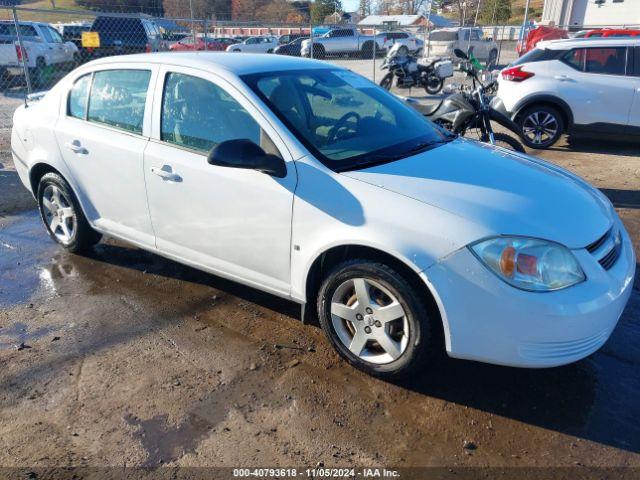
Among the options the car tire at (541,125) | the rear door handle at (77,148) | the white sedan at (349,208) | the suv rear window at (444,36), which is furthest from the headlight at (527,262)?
the suv rear window at (444,36)

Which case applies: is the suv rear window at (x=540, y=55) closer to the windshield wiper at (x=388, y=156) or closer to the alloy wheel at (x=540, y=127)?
the alloy wheel at (x=540, y=127)

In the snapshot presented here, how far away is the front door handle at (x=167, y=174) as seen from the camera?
3.47 meters

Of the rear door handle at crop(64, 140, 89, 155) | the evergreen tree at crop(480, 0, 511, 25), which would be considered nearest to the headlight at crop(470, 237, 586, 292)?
the rear door handle at crop(64, 140, 89, 155)

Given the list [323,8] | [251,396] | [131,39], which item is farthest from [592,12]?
[251,396]

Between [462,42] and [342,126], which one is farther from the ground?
[342,126]

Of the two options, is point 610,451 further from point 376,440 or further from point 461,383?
point 376,440

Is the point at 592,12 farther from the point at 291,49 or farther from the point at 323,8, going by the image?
the point at 323,8

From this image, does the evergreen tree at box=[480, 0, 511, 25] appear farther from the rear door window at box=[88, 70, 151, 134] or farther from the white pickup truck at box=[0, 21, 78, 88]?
the rear door window at box=[88, 70, 151, 134]

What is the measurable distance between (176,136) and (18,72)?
49.7ft

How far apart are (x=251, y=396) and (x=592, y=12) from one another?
4951cm

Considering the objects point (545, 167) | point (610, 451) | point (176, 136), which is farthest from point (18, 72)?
point (610, 451)

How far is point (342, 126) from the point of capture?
136 inches

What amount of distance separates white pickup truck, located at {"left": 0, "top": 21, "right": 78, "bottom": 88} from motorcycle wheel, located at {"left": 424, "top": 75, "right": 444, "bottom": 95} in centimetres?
1086

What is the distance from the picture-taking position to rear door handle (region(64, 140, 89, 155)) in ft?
13.4
